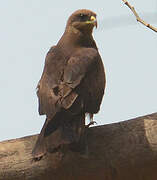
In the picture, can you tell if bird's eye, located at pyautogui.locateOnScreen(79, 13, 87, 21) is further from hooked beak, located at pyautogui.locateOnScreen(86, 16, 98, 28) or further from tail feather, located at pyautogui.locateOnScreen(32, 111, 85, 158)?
tail feather, located at pyautogui.locateOnScreen(32, 111, 85, 158)

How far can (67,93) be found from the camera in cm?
356

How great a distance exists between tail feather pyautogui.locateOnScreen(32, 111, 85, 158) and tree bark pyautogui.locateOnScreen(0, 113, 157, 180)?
0.08 meters

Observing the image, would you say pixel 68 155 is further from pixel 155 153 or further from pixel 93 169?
pixel 155 153

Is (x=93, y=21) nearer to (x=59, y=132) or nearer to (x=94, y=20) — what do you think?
(x=94, y=20)

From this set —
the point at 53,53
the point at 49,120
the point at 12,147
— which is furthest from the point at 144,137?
the point at 53,53

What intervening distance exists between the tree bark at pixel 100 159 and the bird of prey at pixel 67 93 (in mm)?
102

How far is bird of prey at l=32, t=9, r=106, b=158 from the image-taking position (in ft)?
11.0

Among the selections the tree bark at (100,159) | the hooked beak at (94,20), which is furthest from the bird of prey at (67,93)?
the hooked beak at (94,20)

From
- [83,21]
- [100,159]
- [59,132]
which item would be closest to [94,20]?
[83,21]

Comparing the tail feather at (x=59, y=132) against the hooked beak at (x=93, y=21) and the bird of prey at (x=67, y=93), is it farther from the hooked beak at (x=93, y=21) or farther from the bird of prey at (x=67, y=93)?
the hooked beak at (x=93, y=21)

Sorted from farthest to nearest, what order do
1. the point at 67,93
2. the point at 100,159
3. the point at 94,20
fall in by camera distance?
the point at 94,20 < the point at 67,93 < the point at 100,159

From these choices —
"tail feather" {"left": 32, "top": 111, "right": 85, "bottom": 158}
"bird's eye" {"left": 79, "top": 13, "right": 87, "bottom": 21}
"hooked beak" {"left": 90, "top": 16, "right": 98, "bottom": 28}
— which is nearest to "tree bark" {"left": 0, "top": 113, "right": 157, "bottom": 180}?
"tail feather" {"left": 32, "top": 111, "right": 85, "bottom": 158}

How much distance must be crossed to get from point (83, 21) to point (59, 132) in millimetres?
1714

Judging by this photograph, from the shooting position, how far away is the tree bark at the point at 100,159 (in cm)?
329
